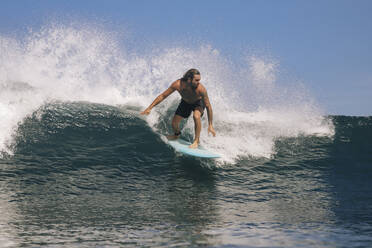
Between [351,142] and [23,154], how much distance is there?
332 inches

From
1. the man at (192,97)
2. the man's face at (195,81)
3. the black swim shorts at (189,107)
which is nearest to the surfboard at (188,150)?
the man at (192,97)

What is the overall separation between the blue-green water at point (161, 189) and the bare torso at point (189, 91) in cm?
134

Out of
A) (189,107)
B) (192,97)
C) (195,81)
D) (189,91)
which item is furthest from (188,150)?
(195,81)

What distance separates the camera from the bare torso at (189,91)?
7.09 metres

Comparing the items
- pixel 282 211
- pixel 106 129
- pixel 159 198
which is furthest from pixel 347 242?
pixel 106 129

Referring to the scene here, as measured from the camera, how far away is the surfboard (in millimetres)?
7180

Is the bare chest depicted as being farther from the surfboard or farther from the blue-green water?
the blue-green water

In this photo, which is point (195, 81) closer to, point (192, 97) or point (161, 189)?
point (192, 97)

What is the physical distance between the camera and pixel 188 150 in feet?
24.3

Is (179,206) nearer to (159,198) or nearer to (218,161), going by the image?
(159,198)

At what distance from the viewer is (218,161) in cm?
766

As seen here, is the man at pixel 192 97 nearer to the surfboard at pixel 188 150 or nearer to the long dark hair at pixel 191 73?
the long dark hair at pixel 191 73

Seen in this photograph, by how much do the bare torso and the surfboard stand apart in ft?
3.34

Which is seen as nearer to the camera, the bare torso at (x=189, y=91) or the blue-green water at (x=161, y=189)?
the blue-green water at (x=161, y=189)
